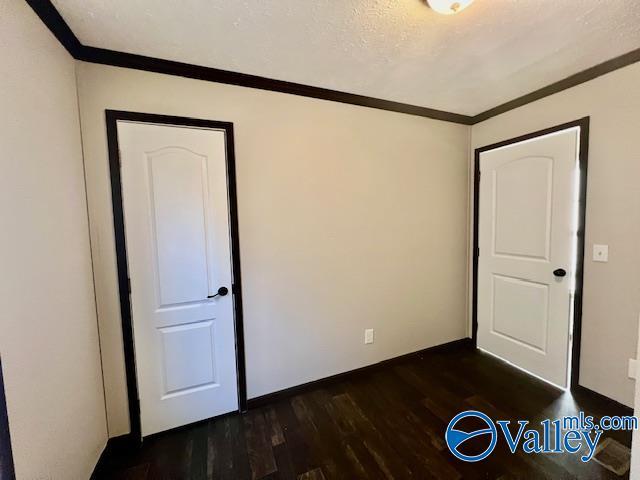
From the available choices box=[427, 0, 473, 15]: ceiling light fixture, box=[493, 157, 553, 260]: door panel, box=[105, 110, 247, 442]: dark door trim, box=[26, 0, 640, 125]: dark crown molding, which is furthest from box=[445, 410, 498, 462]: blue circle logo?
box=[26, 0, 640, 125]: dark crown molding

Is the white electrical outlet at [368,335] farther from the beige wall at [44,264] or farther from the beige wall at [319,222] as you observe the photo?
the beige wall at [44,264]

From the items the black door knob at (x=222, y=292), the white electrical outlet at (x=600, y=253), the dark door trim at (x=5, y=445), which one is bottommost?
the dark door trim at (x=5, y=445)

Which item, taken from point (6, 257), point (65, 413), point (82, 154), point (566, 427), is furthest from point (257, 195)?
point (566, 427)

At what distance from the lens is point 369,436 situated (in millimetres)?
1690

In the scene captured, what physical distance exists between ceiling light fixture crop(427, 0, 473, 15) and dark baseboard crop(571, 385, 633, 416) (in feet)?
8.79

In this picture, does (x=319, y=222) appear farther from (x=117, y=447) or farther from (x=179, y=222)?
(x=117, y=447)

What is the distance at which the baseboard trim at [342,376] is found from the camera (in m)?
1.99

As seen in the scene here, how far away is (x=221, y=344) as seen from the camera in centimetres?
187

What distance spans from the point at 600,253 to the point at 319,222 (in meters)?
2.05

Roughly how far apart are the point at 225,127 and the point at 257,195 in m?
0.50

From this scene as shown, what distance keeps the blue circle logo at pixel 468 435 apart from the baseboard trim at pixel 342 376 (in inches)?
28.3

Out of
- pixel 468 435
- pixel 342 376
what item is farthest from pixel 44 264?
pixel 468 435

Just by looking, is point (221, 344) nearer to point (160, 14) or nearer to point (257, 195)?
point (257, 195)

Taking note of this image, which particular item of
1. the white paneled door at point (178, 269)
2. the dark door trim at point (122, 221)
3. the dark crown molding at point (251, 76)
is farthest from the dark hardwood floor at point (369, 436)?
the dark crown molding at point (251, 76)
